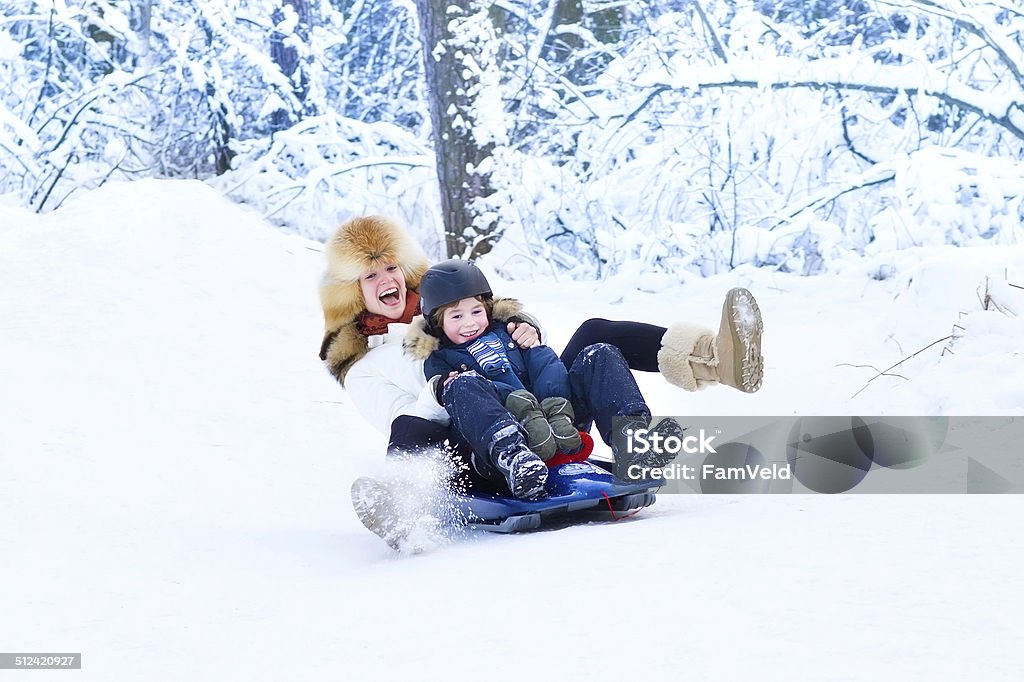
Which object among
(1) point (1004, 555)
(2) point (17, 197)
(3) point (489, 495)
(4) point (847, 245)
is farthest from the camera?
(2) point (17, 197)

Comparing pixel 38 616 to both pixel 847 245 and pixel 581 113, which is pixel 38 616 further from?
pixel 581 113

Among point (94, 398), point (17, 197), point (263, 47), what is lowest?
point (94, 398)

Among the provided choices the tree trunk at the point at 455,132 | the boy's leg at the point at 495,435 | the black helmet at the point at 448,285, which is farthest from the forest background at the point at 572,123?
the boy's leg at the point at 495,435

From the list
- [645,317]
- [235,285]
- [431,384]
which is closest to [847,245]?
[645,317]

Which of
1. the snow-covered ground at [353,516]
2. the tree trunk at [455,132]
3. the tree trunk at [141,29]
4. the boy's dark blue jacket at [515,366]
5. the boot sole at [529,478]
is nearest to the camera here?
the snow-covered ground at [353,516]

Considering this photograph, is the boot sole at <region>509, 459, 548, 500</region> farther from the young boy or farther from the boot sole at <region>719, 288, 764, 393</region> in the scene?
the boot sole at <region>719, 288, 764, 393</region>

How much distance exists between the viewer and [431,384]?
2.74 meters

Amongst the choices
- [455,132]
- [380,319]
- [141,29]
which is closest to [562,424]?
[380,319]

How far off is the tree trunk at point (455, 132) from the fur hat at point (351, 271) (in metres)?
2.89

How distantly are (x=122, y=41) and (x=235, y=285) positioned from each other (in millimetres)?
4055

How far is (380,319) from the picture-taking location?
311cm

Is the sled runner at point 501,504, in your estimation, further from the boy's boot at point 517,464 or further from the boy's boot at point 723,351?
the boy's boot at point 723,351

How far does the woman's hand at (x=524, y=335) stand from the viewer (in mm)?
2895

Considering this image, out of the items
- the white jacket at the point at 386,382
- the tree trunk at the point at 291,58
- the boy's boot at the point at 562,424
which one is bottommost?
the boy's boot at the point at 562,424
